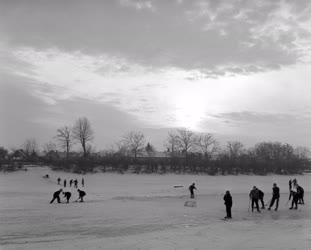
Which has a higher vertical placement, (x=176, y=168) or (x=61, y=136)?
(x=61, y=136)

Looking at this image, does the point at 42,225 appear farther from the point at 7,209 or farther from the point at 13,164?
the point at 13,164

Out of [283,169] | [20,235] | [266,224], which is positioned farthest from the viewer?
[283,169]

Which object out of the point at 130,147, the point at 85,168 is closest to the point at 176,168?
the point at 85,168

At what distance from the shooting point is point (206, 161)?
9575 centimetres

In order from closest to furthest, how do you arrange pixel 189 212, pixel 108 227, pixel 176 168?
pixel 108 227, pixel 189 212, pixel 176 168

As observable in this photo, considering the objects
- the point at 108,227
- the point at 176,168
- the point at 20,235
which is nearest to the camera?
the point at 20,235

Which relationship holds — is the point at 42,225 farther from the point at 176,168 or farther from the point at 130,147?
the point at 130,147

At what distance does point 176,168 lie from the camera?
298 feet

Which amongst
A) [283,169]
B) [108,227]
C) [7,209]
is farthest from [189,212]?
[283,169]

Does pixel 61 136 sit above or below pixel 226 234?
above

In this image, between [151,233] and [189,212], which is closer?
[151,233]

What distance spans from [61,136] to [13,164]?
41.2m

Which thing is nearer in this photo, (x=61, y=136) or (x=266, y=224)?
(x=266, y=224)

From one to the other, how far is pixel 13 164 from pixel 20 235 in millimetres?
70330
